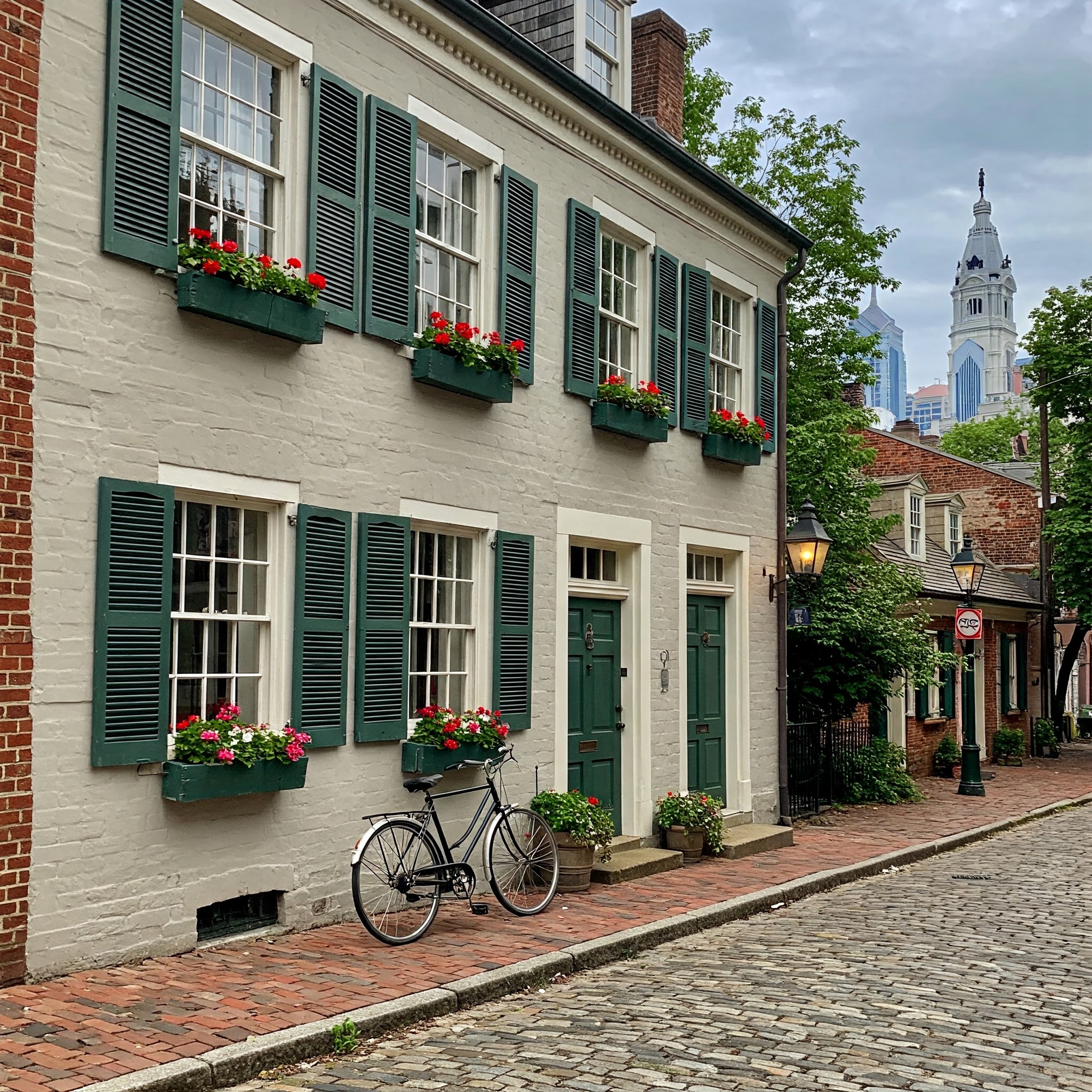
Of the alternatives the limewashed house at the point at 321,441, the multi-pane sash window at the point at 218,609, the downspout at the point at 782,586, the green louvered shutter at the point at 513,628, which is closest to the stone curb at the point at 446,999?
the limewashed house at the point at 321,441

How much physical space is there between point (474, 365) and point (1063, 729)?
30.6 m

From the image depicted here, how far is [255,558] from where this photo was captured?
8438 mm

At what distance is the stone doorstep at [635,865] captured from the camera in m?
11.0

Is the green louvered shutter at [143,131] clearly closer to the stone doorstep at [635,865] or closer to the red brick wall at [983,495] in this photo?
the stone doorstep at [635,865]

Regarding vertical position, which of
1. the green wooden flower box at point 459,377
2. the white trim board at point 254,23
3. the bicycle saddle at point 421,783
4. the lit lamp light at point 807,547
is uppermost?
the white trim board at point 254,23

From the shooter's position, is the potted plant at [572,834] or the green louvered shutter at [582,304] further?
the green louvered shutter at [582,304]

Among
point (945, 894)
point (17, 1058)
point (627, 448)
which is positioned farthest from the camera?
point (627, 448)

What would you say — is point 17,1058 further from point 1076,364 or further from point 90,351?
point 1076,364

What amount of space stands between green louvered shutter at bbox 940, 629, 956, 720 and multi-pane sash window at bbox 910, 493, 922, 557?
1.70 metres

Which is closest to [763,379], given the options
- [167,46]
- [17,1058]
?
[167,46]

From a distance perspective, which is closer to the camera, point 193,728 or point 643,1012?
point 643,1012

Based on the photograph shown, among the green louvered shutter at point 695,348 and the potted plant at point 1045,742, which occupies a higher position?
the green louvered shutter at point 695,348

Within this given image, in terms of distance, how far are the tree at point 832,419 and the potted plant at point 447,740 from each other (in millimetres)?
9023

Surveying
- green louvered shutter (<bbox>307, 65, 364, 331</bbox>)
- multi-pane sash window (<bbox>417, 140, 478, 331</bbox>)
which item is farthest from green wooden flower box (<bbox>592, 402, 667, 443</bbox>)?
green louvered shutter (<bbox>307, 65, 364, 331</bbox>)
